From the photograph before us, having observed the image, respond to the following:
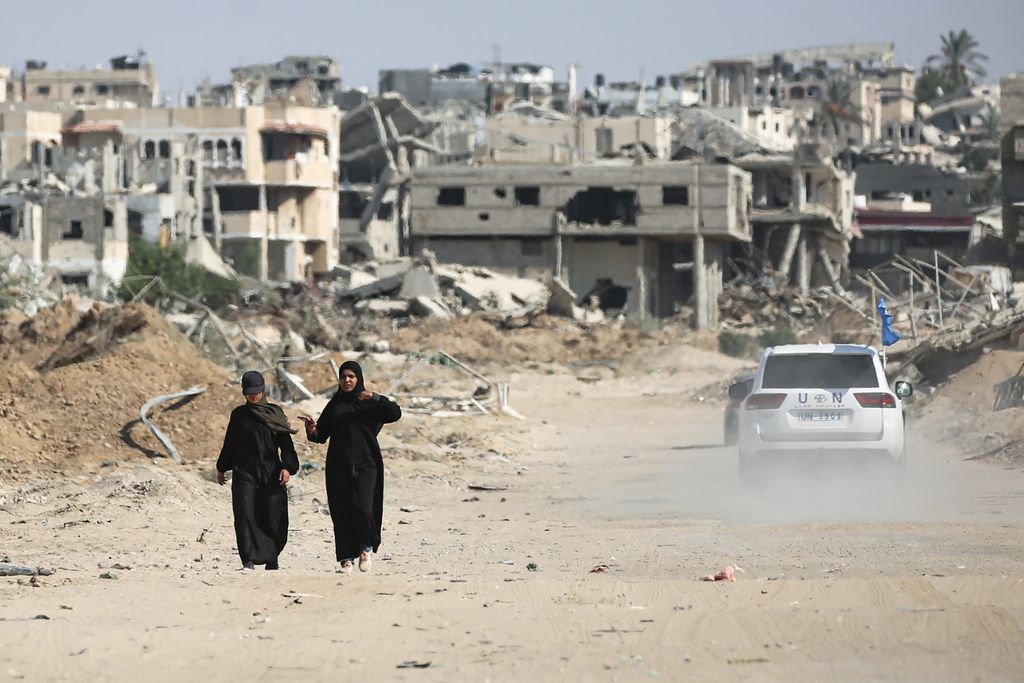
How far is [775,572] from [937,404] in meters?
17.7

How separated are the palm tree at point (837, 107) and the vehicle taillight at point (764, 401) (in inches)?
4258

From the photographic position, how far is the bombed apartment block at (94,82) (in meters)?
134

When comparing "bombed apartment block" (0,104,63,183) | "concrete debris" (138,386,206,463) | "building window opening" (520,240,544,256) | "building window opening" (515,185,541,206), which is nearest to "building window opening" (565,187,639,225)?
"building window opening" (515,185,541,206)

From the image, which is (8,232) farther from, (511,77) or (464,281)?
(511,77)

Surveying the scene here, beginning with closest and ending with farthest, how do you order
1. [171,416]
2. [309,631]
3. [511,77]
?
[309,631], [171,416], [511,77]

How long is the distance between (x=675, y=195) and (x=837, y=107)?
61594 millimetres

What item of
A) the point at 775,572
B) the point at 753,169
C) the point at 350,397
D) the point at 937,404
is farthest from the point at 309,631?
the point at 753,169

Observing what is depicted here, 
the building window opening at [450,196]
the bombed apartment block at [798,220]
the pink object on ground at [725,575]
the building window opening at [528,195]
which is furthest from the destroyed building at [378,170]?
the pink object on ground at [725,575]

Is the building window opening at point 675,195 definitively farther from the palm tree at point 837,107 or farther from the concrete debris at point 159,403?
the palm tree at point 837,107

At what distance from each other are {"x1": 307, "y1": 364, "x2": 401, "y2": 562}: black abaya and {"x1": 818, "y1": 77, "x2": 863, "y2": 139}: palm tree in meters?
115

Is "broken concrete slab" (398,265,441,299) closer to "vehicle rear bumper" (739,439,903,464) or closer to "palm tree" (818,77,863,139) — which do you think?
"vehicle rear bumper" (739,439,903,464)

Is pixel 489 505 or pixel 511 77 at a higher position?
pixel 511 77

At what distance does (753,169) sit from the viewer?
8162cm

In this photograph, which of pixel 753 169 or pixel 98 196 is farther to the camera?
pixel 753 169
